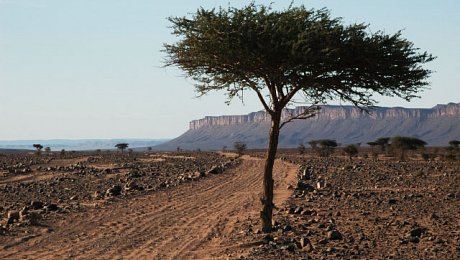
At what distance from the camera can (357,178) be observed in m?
30.0

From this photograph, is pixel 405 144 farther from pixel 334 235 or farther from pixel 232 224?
pixel 334 235

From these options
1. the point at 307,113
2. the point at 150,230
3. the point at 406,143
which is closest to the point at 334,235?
the point at 307,113

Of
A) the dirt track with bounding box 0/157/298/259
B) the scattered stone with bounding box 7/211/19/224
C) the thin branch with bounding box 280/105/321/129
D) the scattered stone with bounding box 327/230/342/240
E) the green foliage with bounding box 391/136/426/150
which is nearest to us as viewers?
the dirt track with bounding box 0/157/298/259

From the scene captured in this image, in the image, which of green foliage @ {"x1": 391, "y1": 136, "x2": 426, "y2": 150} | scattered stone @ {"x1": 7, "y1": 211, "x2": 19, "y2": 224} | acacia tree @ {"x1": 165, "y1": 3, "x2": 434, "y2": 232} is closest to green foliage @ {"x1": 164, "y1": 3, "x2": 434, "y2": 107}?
acacia tree @ {"x1": 165, "y1": 3, "x2": 434, "y2": 232}

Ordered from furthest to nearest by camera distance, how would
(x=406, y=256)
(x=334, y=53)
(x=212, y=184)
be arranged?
(x=212, y=184) < (x=334, y=53) < (x=406, y=256)

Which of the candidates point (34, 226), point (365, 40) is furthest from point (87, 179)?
point (365, 40)

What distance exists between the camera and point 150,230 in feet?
48.5

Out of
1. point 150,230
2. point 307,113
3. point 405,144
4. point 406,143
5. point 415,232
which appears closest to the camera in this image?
point 415,232

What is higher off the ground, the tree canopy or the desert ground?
the tree canopy

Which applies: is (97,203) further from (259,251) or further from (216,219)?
(259,251)

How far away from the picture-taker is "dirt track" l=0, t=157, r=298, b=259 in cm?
1219

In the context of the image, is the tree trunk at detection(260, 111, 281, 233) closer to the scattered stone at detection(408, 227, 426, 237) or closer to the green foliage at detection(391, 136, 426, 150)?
the scattered stone at detection(408, 227, 426, 237)

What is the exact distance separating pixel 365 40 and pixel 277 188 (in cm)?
1289

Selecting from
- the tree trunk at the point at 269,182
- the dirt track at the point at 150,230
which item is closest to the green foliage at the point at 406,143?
the dirt track at the point at 150,230
